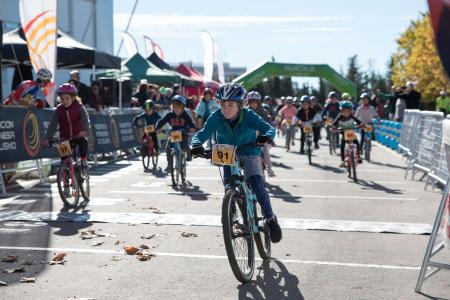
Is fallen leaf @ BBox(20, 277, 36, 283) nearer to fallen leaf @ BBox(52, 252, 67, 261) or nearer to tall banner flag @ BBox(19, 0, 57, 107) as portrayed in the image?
fallen leaf @ BBox(52, 252, 67, 261)

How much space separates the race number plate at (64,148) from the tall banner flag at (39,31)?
6.08 metres

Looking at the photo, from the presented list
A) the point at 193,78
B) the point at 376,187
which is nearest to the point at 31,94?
the point at 376,187

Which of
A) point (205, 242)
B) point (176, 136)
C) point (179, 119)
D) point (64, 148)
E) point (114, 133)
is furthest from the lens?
point (114, 133)

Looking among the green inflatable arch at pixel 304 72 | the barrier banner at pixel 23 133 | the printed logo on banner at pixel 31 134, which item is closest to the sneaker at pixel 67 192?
the barrier banner at pixel 23 133

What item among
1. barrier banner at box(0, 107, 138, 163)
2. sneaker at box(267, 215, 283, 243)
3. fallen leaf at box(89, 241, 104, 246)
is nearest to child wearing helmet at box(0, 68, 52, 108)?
barrier banner at box(0, 107, 138, 163)

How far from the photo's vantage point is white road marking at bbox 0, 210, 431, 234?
32.5 feet

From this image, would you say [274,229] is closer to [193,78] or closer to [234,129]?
[234,129]

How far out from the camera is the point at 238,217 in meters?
6.97

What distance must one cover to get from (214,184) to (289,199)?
2.86m

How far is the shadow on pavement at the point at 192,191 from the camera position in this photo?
1330 cm

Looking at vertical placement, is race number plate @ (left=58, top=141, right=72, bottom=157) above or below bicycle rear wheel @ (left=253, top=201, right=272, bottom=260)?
above

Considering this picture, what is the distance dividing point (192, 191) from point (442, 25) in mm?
9482

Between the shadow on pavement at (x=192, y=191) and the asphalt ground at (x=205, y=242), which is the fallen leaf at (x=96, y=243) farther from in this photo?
the shadow on pavement at (x=192, y=191)

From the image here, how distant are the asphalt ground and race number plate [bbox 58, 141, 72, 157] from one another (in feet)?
2.72
